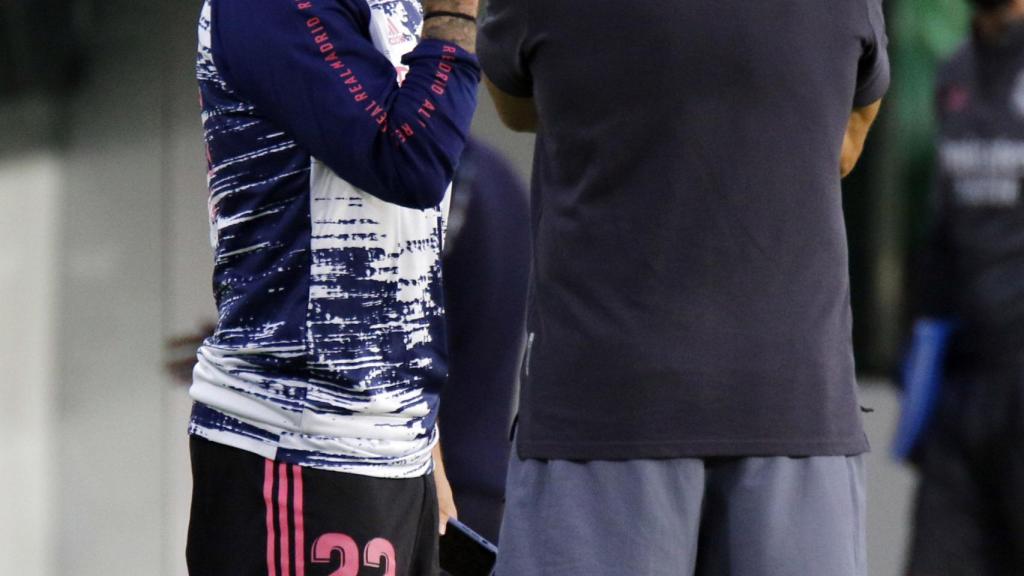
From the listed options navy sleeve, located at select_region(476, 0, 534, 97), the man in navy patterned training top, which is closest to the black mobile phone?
the man in navy patterned training top

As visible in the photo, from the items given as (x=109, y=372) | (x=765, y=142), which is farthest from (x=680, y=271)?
(x=109, y=372)

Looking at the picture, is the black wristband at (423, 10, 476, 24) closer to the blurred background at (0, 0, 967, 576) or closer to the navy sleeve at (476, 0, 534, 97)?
the navy sleeve at (476, 0, 534, 97)

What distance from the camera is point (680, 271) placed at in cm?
233

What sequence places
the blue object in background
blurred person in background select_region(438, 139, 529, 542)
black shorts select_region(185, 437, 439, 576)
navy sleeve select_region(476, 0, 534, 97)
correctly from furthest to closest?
the blue object in background
blurred person in background select_region(438, 139, 529, 542)
black shorts select_region(185, 437, 439, 576)
navy sleeve select_region(476, 0, 534, 97)

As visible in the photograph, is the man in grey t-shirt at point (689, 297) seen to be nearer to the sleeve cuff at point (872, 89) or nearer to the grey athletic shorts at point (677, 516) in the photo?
the grey athletic shorts at point (677, 516)

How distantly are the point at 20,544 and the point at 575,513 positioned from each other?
369 centimetres

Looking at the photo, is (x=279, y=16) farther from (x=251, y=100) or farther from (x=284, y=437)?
(x=284, y=437)

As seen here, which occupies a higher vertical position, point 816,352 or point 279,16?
point 279,16

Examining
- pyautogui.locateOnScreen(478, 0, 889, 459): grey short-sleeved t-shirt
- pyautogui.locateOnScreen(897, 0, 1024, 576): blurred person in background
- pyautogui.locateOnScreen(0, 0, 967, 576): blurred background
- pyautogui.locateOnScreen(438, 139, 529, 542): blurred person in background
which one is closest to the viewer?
pyautogui.locateOnScreen(478, 0, 889, 459): grey short-sleeved t-shirt

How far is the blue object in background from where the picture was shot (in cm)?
445

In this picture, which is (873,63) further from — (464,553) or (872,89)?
(464,553)

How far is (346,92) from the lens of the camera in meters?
A: 2.51

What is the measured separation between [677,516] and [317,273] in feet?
1.95

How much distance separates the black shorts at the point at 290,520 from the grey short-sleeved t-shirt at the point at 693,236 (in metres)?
0.30
